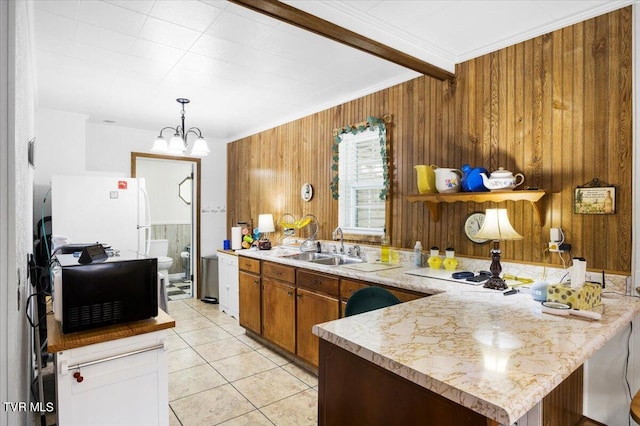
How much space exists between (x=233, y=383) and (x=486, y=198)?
91.5 inches

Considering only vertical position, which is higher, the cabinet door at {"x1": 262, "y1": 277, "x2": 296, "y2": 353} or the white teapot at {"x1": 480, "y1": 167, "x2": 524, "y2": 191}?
the white teapot at {"x1": 480, "y1": 167, "x2": 524, "y2": 191}

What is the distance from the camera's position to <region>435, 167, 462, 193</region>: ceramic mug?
99.6 inches

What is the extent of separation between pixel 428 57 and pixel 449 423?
2.35m

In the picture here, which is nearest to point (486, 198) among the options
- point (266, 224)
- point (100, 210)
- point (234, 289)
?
point (266, 224)

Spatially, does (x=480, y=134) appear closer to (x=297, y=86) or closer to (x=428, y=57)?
(x=428, y=57)

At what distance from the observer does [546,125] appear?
2.27 meters

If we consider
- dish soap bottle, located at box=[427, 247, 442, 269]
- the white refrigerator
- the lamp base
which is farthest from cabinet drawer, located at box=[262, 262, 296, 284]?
the lamp base

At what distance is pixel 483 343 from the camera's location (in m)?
1.27

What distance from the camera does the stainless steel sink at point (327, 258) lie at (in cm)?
344

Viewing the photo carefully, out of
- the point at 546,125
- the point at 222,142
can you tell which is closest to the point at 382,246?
the point at 546,125

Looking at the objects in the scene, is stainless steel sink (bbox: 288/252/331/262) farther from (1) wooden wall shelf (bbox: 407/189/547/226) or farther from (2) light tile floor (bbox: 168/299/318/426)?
(1) wooden wall shelf (bbox: 407/189/547/226)

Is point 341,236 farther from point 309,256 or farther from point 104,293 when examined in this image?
point 104,293

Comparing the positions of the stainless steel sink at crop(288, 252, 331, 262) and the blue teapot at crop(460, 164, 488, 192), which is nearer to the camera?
the blue teapot at crop(460, 164, 488, 192)

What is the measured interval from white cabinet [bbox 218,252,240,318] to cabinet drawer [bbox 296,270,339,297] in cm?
146
